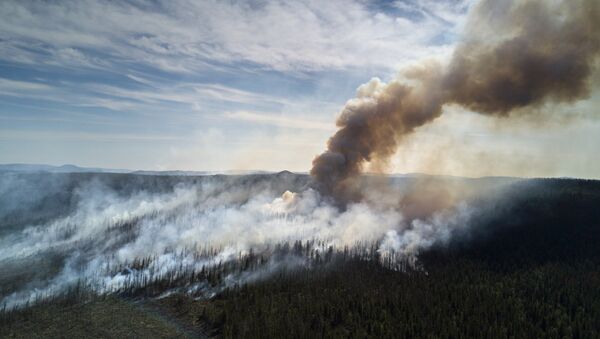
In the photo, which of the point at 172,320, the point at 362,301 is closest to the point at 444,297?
Result: the point at 362,301

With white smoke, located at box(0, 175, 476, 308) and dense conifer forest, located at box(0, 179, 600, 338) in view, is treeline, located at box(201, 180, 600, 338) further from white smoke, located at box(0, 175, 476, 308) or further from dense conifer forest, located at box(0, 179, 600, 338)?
white smoke, located at box(0, 175, 476, 308)

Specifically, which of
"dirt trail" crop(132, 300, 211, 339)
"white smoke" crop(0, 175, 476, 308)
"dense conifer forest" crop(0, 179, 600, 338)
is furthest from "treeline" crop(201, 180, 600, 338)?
"white smoke" crop(0, 175, 476, 308)

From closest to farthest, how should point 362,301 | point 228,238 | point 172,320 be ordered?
point 172,320 < point 362,301 < point 228,238

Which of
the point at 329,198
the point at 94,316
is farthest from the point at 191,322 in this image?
the point at 329,198

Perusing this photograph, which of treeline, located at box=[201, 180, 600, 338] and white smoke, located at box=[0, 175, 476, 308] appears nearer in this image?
treeline, located at box=[201, 180, 600, 338]

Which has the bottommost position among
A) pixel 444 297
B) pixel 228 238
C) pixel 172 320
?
pixel 172 320

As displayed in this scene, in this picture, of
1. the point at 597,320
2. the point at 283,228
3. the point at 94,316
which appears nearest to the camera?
the point at 94,316

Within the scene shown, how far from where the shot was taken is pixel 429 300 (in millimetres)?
97250

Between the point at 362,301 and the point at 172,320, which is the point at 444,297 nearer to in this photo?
the point at 362,301

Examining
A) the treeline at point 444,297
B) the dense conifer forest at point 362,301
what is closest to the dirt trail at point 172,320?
the dense conifer forest at point 362,301

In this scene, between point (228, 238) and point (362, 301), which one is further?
point (228, 238)

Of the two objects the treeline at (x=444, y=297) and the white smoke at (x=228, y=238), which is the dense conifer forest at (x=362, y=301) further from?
the white smoke at (x=228, y=238)

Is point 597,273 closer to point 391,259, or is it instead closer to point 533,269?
point 533,269

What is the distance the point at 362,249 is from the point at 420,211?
43.1 meters
